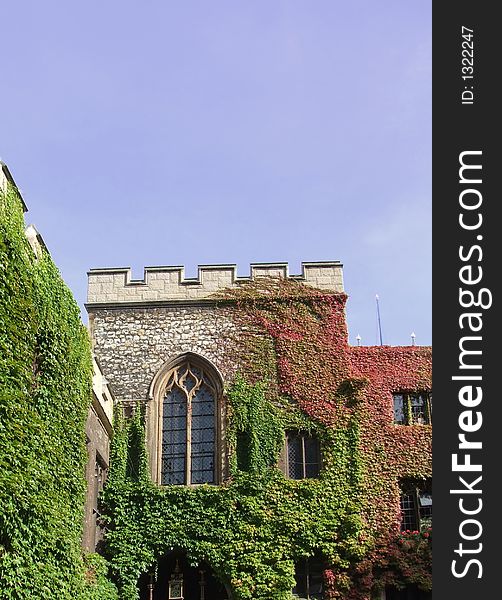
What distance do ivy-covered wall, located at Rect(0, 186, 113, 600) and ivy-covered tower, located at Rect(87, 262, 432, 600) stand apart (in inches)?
166

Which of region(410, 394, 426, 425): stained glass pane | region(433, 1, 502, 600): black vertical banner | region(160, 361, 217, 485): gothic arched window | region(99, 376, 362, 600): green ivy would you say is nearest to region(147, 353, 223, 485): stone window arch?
region(160, 361, 217, 485): gothic arched window

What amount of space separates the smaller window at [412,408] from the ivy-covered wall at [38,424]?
8913mm

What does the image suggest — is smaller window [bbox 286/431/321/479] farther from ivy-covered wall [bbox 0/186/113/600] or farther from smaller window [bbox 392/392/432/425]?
ivy-covered wall [bbox 0/186/113/600]

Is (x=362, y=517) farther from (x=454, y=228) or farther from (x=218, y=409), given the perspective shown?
(x=454, y=228)

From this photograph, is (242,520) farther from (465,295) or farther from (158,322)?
(465,295)

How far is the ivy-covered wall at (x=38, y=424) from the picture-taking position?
12.6 m

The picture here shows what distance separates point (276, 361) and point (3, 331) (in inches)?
423

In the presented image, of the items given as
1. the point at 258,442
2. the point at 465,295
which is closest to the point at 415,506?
the point at 258,442

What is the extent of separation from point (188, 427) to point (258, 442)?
73.1 inches

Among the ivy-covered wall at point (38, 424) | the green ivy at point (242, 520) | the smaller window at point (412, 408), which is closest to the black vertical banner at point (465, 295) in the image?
the ivy-covered wall at point (38, 424)

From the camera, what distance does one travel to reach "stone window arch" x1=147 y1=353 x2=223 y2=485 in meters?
21.6

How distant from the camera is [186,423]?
72.5ft

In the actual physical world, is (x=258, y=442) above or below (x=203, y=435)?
below

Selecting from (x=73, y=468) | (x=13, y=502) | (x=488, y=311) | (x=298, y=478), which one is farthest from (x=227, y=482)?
(x=488, y=311)
